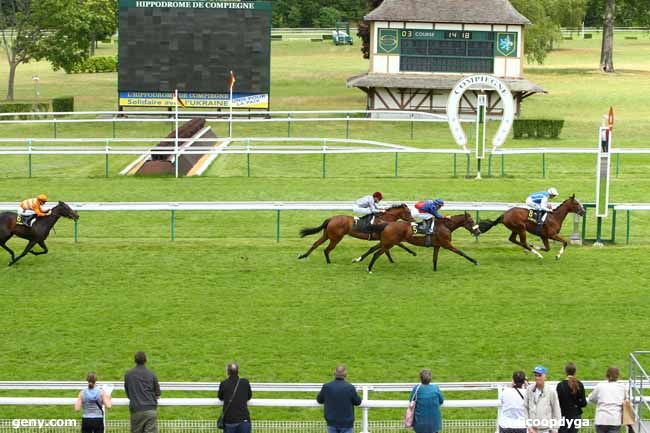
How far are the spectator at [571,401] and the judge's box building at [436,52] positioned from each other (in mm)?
32963

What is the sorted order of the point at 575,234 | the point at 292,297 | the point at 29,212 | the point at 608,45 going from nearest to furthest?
the point at 292,297 < the point at 29,212 < the point at 575,234 < the point at 608,45

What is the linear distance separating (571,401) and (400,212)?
27.7 feet

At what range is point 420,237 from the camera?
1780 cm

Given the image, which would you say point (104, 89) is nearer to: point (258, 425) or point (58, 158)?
point (58, 158)

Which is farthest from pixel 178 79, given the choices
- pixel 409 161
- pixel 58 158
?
pixel 409 161

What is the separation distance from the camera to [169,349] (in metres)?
13.7

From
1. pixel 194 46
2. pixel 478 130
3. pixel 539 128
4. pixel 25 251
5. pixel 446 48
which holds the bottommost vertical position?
pixel 25 251

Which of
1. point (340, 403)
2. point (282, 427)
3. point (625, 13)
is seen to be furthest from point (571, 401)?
point (625, 13)

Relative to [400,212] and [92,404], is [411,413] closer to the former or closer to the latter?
[92,404]

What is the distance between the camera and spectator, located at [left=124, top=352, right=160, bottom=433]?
998 cm

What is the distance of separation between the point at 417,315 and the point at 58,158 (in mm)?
19922

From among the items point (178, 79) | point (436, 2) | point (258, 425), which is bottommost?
point (258, 425)

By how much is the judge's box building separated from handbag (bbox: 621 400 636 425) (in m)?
33.2

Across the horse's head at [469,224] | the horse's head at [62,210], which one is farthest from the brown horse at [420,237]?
the horse's head at [62,210]
